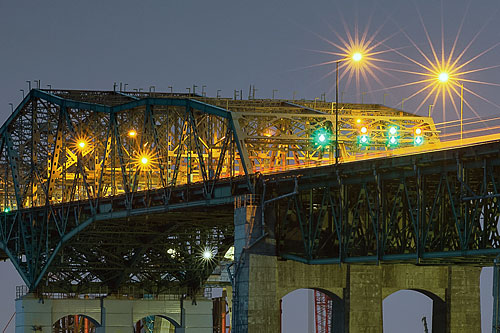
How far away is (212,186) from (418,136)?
20.9 meters

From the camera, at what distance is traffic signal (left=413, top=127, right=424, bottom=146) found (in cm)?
11900

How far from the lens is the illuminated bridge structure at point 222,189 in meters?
85.8

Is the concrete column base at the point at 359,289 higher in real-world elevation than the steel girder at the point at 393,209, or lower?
lower

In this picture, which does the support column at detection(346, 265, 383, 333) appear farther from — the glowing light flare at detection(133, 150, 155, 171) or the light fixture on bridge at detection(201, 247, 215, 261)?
the light fixture on bridge at detection(201, 247, 215, 261)

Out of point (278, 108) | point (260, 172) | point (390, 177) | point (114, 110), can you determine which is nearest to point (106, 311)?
point (114, 110)

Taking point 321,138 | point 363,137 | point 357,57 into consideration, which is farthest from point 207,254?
point 357,57

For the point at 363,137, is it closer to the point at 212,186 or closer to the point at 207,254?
the point at 212,186

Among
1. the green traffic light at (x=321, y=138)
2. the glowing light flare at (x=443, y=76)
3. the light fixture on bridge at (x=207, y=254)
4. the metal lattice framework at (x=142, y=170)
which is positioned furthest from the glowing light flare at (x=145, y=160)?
the glowing light flare at (x=443, y=76)

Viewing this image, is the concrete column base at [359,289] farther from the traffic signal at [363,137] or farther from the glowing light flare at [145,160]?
the glowing light flare at [145,160]

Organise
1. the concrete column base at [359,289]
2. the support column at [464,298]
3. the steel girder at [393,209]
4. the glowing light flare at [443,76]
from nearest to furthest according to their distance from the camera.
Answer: the steel girder at [393,209], the glowing light flare at [443,76], the concrete column base at [359,289], the support column at [464,298]

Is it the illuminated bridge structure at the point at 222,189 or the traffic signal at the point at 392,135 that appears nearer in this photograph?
the illuminated bridge structure at the point at 222,189

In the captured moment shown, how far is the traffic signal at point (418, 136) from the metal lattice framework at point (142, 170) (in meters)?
0.91

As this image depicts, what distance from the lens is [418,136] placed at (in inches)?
4710

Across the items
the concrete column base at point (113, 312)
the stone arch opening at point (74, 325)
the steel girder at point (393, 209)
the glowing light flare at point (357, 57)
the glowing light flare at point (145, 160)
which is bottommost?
the stone arch opening at point (74, 325)
